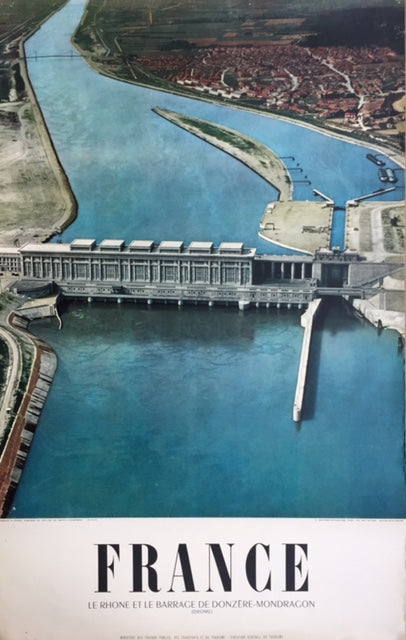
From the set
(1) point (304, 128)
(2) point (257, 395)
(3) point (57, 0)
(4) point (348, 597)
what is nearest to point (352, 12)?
(1) point (304, 128)

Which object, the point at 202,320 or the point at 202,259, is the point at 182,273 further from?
the point at 202,320

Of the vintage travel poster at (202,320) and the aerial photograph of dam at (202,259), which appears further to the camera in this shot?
the aerial photograph of dam at (202,259)

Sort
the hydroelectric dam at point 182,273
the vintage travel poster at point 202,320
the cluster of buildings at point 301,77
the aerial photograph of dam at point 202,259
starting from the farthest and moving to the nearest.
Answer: the hydroelectric dam at point 182,273 < the cluster of buildings at point 301,77 < the aerial photograph of dam at point 202,259 < the vintage travel poster at point 202,320

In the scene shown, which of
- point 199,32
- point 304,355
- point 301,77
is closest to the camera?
point 304,355

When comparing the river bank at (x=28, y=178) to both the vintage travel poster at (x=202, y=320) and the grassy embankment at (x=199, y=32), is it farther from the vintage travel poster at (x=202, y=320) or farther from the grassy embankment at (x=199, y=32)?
the grassy embankment at (x=199, y=32)

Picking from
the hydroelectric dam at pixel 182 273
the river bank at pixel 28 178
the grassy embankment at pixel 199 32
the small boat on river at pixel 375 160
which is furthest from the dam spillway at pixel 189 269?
the grassy embankment at pixel 199 32

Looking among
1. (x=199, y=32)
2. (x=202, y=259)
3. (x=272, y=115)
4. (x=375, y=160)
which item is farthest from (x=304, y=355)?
(x=199, y=32)
